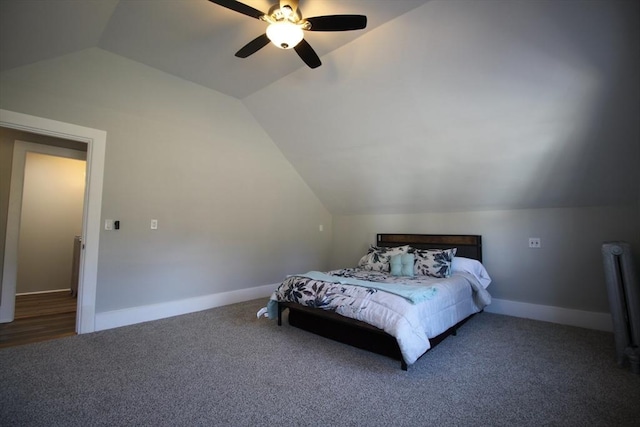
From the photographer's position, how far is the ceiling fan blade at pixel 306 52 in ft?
7.42

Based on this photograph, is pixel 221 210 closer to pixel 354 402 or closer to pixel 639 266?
pixel 354 402

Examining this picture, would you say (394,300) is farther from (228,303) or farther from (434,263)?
(228,303)

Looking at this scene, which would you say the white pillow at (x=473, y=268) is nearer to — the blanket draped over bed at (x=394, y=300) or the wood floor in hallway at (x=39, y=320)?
the blanket draped over bed at (x=394, y=300)

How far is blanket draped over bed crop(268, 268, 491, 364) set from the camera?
87.2 inches

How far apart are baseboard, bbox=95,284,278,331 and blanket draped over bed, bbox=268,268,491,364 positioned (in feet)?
3.78

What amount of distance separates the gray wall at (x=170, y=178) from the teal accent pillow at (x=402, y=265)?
77.4 inches

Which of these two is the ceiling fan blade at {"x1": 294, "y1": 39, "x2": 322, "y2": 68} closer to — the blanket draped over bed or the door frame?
the blanket draped over bed

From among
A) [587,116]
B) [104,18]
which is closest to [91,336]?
[104,18]

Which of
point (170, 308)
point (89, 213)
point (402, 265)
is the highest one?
point (89, 213)

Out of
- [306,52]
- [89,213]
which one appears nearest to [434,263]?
[306,52]

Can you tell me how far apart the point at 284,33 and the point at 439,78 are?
1577mm

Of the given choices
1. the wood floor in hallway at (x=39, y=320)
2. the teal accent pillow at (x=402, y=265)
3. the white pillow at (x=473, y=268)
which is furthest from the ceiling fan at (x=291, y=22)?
the wood floor in hallway at (x=39, y=320)

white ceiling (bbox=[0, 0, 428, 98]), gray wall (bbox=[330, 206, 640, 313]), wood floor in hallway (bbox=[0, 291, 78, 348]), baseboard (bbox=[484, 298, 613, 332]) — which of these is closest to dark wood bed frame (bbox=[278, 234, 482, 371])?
gray wall (bbox=[330, 206, 640, 313])

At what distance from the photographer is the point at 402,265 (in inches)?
144
